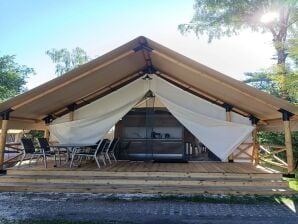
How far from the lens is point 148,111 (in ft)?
31.8

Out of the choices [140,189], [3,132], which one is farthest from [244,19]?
[3,132]

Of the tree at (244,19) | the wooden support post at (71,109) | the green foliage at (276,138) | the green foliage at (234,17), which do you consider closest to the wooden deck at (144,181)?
the wooden support post at (71,109)

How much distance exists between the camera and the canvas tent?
653 cm

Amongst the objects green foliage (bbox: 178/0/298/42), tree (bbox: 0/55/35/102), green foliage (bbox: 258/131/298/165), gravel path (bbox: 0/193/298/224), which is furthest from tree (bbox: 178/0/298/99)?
tree (bbox: 0/55/35/102)

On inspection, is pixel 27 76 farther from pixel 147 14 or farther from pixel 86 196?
pixel 86 196

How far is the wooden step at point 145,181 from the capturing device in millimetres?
6516

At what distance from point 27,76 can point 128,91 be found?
1866 centimetres

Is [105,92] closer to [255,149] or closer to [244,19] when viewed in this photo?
[255,149]

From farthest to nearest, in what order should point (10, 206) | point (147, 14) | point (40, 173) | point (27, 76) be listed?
point (27, 76), point (147, 14), point (40, 173), point (10, 206)

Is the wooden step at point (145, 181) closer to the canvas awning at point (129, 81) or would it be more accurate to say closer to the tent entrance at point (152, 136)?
the canvas awning at point (129, 81)

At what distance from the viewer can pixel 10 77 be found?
68.6 feet

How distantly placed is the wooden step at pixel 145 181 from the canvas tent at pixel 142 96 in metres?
1.14

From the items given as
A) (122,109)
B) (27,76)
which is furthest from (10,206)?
(27,76)

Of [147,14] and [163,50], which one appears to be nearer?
[163,50]
